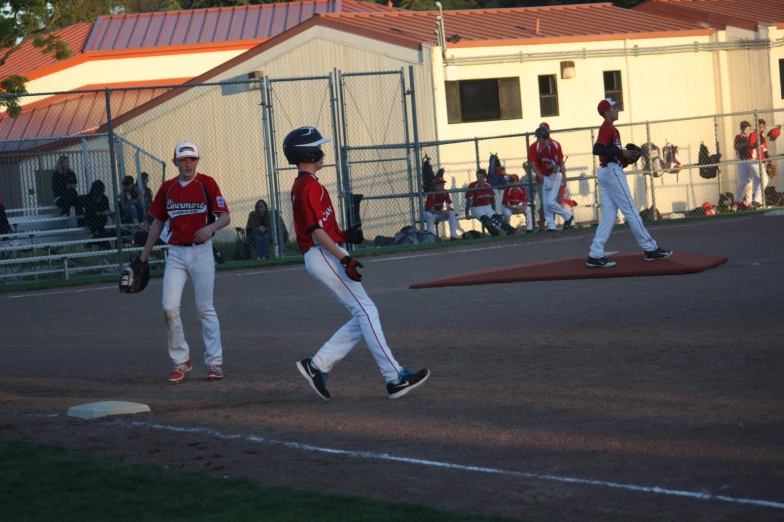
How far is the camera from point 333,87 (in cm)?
2119

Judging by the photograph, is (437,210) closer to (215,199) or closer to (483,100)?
(483,100)

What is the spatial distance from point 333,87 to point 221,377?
41.3 ft

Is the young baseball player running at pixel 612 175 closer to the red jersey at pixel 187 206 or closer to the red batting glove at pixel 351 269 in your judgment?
the red jersey at pixel 187 206

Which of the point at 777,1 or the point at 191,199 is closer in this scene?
the point at 191,199

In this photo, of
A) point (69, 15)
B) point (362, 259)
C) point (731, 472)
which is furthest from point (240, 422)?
point (69, 15)

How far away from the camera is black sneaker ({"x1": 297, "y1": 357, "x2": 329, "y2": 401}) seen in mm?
7992

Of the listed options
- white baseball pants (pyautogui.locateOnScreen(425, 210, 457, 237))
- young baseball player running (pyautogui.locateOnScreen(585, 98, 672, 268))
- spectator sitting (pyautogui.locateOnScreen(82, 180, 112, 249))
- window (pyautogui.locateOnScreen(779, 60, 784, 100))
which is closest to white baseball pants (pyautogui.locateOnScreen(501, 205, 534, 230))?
white baseball pants (pyautogui.locateOnScreen(425, 210, 457, 237))

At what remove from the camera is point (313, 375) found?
8.00 m

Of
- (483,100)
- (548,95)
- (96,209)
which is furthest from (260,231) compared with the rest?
(548,95)

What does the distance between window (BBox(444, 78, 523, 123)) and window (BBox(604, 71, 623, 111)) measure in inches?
113

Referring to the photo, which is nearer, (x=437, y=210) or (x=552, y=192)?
(x=552, y=192)

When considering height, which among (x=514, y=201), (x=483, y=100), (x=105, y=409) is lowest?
(x=105, y=409)

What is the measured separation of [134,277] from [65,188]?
1276 cm

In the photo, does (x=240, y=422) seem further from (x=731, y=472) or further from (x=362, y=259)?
(x=362, y=259)
